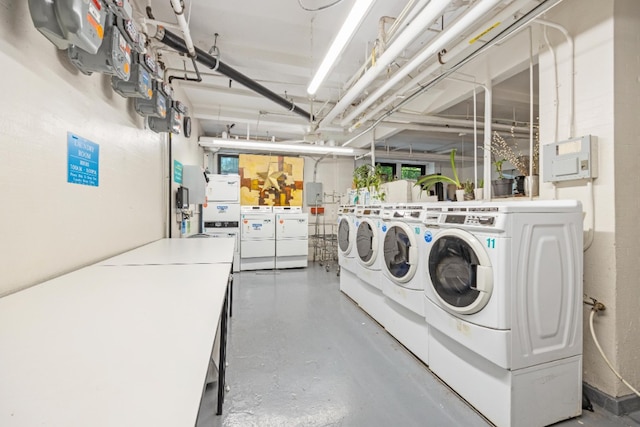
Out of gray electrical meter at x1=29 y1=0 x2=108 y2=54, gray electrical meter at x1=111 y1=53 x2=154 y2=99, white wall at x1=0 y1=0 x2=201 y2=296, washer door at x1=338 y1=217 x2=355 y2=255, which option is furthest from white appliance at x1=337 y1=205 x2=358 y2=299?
gray electrical meter at x1=29 y1=0 x2=108 y2=54

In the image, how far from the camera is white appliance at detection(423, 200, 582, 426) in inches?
62.9

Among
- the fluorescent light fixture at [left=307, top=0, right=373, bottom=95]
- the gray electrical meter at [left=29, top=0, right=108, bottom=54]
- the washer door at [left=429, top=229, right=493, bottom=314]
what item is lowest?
the washer door at [left=429, top=229, right=493, bottom=314]

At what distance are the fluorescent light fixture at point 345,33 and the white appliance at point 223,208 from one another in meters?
3.87

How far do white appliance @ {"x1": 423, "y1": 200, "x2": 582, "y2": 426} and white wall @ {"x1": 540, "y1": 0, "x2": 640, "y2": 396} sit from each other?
24 cm

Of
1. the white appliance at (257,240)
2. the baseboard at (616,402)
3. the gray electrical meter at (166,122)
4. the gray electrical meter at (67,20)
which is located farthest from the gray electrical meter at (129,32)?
the white appliance at (257,240)

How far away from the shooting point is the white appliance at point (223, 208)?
559 centimetres

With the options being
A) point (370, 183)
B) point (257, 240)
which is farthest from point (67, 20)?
point (257, 240)

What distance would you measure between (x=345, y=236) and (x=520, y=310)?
2.68 m

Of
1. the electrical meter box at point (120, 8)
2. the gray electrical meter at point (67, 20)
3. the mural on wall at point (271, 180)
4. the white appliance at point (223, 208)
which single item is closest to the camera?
the gray electrical meter at point (67, 20)

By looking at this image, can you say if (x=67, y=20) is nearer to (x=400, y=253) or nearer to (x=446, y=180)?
(x=400, y=253)

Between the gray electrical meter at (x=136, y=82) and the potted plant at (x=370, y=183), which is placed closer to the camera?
the gray electrical meter at (x=136, y=82)

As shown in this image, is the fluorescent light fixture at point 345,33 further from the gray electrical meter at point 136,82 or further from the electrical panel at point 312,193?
the electrical panel at point 312,193

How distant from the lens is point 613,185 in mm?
1806

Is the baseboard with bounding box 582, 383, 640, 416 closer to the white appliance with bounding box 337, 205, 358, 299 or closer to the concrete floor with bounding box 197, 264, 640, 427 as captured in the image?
the concrete floor with bounding box 197, 264, 640, 427
